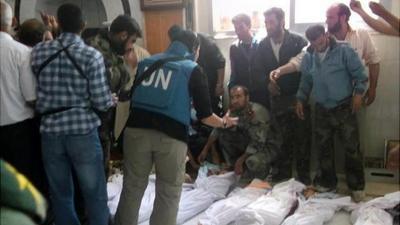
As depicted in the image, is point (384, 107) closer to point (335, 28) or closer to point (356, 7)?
point (356, 7)

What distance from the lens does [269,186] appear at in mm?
2328

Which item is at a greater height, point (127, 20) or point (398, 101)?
point (127, 20)

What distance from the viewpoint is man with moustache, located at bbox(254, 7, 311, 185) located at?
2.43 metres

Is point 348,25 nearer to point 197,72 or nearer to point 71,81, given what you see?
point 197,72

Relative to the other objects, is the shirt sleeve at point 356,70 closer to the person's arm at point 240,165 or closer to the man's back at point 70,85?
the person's arm at point 240,165

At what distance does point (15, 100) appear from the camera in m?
1.51

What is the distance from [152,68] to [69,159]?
0.47 metres

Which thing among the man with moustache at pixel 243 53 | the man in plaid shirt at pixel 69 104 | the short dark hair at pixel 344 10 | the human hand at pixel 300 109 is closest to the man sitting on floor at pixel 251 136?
the man with moustache at pixel 243 53

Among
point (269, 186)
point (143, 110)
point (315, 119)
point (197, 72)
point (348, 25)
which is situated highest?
point (348, 25)

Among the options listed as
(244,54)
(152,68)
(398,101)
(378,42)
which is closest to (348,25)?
(378,42)

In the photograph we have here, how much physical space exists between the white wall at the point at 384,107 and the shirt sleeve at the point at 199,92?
25.3 inches

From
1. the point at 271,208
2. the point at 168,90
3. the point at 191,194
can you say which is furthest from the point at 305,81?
the point at 168,90

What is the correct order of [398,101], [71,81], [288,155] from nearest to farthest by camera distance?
[398,101]
[71,81]
[288,155]

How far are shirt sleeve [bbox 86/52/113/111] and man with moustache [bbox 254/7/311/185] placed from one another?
121 centimetres
